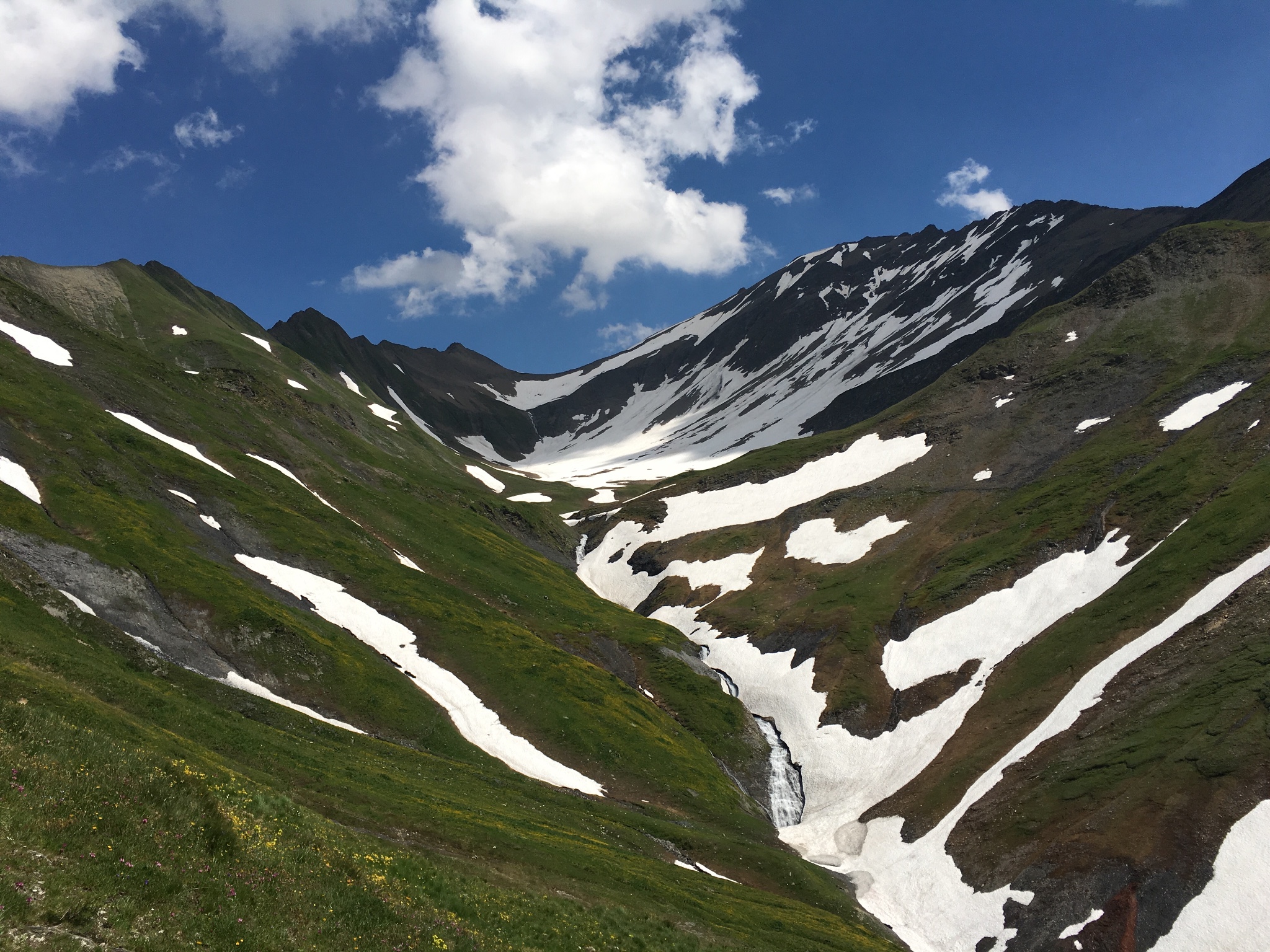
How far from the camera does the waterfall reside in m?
68.6

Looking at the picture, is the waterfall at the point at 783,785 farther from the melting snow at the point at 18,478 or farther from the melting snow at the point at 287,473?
the melting snow at the point at 18,478

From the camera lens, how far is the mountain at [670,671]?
71.9 feet

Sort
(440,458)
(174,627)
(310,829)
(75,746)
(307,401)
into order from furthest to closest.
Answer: (440,458), (307,401), (174,627), (310,829), (75,746)

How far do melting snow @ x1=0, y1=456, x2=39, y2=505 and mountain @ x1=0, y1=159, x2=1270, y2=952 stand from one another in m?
0.61

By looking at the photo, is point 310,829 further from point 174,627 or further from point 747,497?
point 747,497

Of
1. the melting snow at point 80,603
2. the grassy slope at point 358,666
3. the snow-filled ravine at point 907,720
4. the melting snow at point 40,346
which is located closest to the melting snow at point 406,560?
the grassy slope at point 358,666

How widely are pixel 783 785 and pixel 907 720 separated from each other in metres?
12.3

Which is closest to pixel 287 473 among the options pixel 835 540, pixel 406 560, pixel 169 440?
pixel 169 440

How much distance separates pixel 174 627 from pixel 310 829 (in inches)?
1463

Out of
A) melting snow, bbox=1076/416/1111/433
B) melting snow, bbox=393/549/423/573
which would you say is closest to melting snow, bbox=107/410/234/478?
melting snow, bbox=393/549/423/573

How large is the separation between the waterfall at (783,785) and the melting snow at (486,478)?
9972 centimetres

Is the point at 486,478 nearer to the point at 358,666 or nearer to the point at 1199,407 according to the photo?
the point at 358,666

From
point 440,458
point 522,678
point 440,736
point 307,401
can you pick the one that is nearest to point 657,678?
point 522,678

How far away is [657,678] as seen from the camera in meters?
81.3
